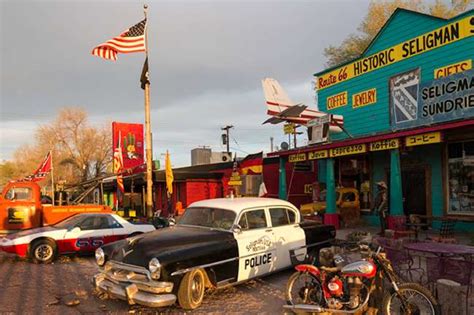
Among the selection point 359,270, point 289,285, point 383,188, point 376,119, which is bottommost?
point 289,285

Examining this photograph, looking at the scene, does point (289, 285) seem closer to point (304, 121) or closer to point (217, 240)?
point (217, 240)

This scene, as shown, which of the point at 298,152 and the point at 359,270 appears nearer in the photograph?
the point at 359,270

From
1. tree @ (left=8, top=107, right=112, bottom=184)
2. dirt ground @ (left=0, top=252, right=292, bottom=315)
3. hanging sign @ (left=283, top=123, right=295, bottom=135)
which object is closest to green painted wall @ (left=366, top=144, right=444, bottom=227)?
dirt ground @ (left=0, top=252, right=292, bottom=315)

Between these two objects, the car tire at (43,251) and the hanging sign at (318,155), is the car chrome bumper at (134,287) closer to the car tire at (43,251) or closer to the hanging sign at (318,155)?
the car tire at (43,251)

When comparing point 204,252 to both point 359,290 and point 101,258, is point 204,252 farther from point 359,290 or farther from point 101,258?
point 359,290

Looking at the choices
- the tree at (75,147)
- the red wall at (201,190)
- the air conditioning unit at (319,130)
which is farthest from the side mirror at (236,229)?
the tree at (75,147)

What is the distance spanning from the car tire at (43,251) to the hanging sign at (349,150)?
8.90 meters

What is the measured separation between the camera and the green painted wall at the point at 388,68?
1227cm

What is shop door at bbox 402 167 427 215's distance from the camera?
13.4 meters

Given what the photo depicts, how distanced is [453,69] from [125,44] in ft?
35.7

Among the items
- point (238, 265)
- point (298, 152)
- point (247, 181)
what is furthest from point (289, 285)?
point (247, 181)

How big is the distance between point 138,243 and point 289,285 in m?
2.41

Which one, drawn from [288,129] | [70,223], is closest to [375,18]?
[288,129]

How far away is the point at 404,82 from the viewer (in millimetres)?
13594
